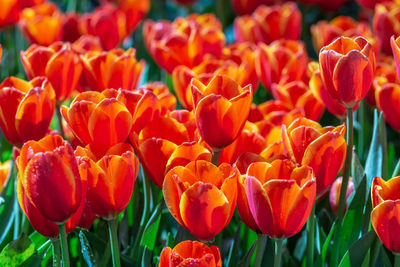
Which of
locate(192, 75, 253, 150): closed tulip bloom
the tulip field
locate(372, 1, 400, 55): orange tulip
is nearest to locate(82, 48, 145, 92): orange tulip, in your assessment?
the tulip field

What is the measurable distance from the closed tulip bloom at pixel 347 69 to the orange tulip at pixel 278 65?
16.9 inches

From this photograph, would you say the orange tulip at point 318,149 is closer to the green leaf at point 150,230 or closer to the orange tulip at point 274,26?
the green leaf at point 150,230

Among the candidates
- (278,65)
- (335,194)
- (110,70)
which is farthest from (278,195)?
(278,65)

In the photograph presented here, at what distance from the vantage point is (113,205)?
73cm

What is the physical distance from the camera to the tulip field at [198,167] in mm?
667

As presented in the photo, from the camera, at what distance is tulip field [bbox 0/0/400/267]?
0.67 metres

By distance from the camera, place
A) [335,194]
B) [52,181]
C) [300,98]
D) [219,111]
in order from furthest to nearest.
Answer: [300,98]
[335,194]
[219,111]
[52,181]

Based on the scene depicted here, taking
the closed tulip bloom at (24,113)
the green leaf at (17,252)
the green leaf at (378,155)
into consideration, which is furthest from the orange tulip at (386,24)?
the green leaf at (17,252)

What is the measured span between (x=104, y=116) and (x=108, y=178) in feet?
0.32

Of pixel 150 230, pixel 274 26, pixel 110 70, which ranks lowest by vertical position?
pixel 274 26

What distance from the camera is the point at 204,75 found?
1.02m

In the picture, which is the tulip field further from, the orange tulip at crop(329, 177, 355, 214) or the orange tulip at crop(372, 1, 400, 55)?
the orange tulip at crop(372, 1, 400, 55)

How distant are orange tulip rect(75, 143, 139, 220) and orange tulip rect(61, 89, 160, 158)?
50 millimetres

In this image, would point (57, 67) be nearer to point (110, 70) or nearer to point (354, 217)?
point (110, 70)
